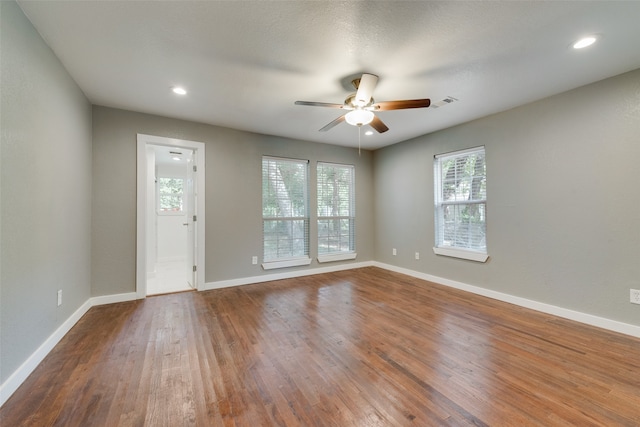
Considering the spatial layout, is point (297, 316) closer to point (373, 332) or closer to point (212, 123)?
point (373, 332)

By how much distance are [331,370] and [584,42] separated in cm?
311

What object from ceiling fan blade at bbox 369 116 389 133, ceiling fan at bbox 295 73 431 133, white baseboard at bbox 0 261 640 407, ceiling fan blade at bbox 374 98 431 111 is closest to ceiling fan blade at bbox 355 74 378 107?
ceiling fan at bbox 295 73 431 133

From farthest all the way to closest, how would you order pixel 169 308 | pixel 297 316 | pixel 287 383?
pixel 169 308
pixel 297 316
pixel 287 383

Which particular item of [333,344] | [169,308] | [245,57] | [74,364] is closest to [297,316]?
[333,344]

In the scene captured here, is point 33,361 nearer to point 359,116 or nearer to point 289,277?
point 289,277

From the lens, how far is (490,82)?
8.63 feet

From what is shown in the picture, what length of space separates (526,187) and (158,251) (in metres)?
7.05

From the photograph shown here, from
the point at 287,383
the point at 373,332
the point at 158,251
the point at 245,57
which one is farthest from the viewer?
the point at 158,251

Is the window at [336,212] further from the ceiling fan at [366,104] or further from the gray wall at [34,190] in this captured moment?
the gray wall at [34,190]

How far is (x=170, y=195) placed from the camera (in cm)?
647

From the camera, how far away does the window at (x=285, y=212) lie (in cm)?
442

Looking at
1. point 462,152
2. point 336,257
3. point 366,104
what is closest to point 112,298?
point 336,257

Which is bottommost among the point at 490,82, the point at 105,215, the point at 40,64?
the point at 105,215

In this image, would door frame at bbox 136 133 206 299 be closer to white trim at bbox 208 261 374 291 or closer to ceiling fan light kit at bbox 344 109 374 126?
white trim at bbox 208 261 374 291
